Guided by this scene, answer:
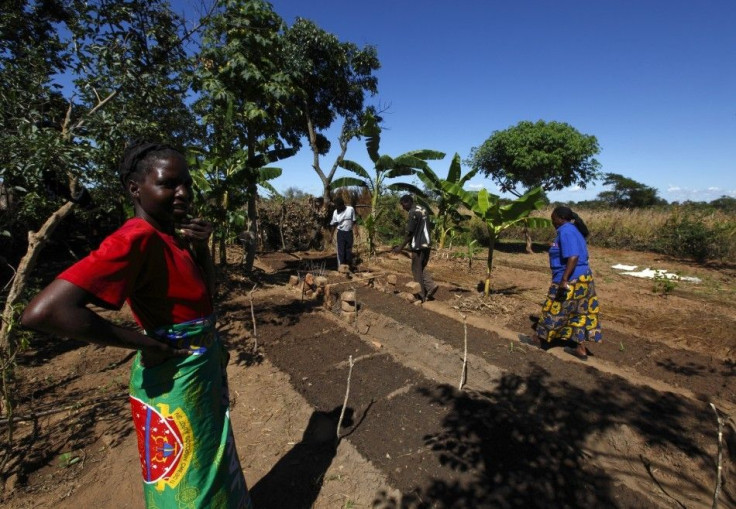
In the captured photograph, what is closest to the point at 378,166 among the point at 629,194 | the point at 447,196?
the point at 447,196

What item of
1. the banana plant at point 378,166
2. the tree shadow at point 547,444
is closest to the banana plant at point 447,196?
the banana plant at point 378,166

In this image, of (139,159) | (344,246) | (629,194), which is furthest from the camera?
(629,194)

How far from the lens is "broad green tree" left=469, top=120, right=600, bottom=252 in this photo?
14180mm

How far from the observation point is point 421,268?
654 cm

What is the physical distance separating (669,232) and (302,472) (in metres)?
16.1

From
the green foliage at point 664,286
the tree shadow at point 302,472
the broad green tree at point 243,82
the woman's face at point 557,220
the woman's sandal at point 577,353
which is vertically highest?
the broad green tree at point 243,82

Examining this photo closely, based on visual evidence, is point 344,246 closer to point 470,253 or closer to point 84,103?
point 470,253

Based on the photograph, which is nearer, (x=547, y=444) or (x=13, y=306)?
(x=13, y=306)

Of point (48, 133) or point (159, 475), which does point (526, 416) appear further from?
point (48, 133)

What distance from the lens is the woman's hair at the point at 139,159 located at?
1323 mm

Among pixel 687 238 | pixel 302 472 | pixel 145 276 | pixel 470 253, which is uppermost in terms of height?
pixel 145 276

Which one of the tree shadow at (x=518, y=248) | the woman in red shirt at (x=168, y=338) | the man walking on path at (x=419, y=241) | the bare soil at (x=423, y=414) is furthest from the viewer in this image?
the tree shadow at (x=518, y=248)

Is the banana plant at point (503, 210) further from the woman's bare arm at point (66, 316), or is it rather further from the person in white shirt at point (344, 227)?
the woman's bare arm at point (66, 316)

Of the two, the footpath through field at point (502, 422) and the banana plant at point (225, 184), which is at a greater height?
the banana plant at point (225, 184)
